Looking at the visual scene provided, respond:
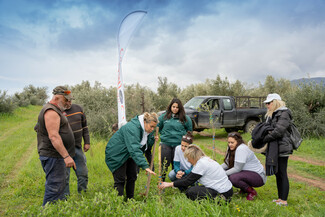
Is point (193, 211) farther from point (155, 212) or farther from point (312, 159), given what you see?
point (312, 159)

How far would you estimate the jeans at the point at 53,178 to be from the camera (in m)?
3.21

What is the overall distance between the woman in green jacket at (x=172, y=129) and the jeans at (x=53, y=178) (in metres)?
2.24

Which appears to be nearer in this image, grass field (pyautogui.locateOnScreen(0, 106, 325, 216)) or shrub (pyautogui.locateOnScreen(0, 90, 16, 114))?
grass field (pyautogui.locateOnScreen(0, 106, 325, 216))

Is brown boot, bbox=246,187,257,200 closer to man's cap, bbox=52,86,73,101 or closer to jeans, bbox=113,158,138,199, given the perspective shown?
jeans, bbox=113,158,138,199

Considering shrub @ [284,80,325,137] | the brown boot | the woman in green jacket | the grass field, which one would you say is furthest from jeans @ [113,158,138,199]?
shrub @ [284,80,325,137]

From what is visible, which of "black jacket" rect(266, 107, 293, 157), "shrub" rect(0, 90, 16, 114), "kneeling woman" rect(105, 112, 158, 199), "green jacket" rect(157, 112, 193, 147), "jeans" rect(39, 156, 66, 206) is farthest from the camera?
"shrub" rect(0, 90, 16, 114)

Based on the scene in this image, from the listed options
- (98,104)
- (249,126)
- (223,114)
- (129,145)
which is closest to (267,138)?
(129,145)

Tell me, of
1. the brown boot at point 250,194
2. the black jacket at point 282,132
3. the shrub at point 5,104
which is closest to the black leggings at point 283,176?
the black jacket at point 282,132

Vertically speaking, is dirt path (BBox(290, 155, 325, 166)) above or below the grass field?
below

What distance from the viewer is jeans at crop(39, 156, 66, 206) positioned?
3.21m

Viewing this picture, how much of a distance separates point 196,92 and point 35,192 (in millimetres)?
27368

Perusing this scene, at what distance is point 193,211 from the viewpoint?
2.98 m

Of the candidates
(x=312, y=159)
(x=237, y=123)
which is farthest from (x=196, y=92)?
(x=312, y=159)

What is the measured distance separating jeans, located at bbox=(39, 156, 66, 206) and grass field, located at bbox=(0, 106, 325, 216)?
0.19 metres
